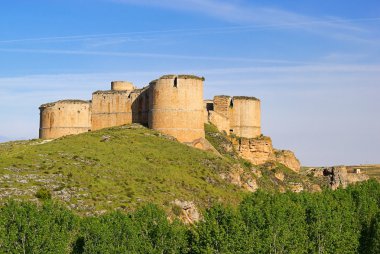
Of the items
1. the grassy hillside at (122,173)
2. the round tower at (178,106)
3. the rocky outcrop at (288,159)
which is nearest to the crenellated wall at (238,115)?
the rocky outcrop at (288,159)

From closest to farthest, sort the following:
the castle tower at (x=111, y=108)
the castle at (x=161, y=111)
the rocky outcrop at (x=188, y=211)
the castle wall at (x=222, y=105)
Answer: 1. the rocky outcrop at (x=188, y=211)
2. the castle at (x=161, y=111)
3. the castle tower at (x=111, y=108)
4. the castle wall at (x=222, y=105)

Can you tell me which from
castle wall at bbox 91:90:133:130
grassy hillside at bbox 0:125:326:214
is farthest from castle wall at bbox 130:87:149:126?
grassy hillside at bbox 0:125:326:214

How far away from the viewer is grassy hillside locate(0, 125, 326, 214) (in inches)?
2345

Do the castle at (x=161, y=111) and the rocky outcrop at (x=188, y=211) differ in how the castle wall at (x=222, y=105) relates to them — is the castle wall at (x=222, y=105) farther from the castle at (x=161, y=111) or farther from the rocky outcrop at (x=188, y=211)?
Answer: the rocky outcrop at (x=188, y=211)

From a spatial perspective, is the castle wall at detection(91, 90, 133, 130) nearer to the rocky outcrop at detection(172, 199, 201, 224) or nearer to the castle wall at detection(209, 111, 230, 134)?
the castle wall at detection(209, 111, 230, 134)

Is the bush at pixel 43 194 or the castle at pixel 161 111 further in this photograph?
the castle at pixel 161 111

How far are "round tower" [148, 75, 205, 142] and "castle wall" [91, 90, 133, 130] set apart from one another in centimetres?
768

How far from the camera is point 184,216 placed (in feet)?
211

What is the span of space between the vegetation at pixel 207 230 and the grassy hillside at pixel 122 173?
8591 mm

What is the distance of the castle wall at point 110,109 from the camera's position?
303 ft

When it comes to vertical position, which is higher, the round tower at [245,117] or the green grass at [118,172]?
the round tower at [245,117]

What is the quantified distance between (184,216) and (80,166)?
12520 millimetres

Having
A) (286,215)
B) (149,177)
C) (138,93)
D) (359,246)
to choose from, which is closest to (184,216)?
(149,177)

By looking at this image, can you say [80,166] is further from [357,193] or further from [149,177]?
[357,193]
